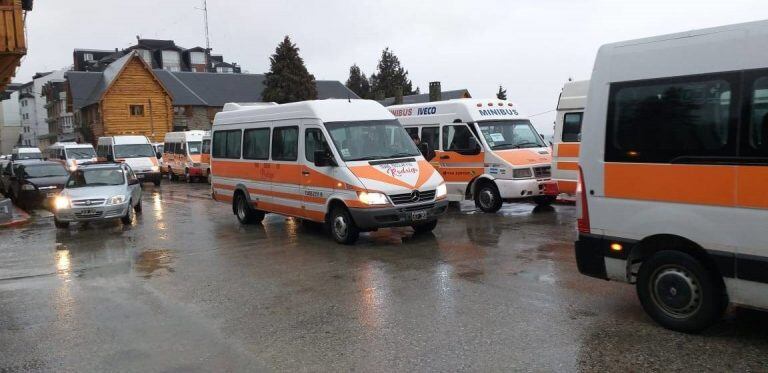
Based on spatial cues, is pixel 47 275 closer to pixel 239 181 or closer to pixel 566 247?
pixel 239 181

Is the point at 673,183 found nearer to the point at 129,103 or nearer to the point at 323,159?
the point at 323,159

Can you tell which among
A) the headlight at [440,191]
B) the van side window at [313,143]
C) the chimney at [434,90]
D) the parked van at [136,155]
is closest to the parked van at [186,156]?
the parked van at [136,155]

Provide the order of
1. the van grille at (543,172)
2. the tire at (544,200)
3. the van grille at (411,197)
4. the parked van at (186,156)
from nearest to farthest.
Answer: the van grille at (411,197) < the van grille at (543,172) < the tire at (544,200) < the parked van at (186,156)

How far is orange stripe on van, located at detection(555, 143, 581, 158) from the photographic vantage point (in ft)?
42.2

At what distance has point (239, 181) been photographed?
43.5 ft

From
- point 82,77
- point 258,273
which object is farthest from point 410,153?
point 82,77

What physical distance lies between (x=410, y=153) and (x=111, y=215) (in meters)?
7.01

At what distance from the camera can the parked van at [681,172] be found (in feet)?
15.2

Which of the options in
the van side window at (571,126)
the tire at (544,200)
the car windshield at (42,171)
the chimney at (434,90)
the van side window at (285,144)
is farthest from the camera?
the chimney at (434,90)

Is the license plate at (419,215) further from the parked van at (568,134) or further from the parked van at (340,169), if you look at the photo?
the parked van at (568,134)

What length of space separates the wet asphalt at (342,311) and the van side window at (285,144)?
1644 mm

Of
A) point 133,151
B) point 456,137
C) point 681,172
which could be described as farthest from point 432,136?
point 133,151

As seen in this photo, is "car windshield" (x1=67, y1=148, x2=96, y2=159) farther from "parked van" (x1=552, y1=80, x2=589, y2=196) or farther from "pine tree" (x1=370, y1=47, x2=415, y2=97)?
"pine tree" (x1=370, y1=47, x2=415, y2=97)

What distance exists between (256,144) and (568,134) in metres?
6.70
